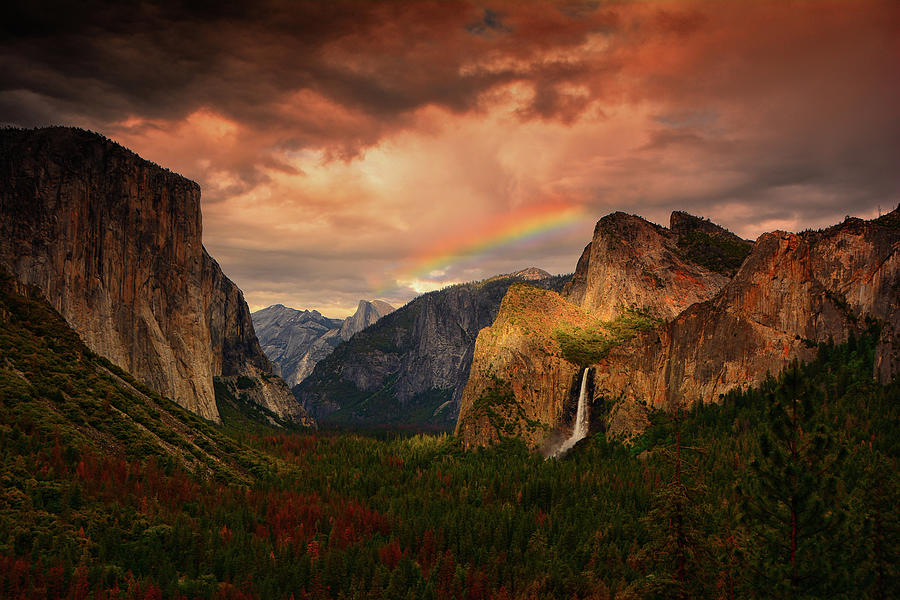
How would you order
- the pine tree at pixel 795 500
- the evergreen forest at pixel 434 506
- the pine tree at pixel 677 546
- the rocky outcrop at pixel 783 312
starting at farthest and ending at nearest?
the rocky outcrop at pixel 783 312 < the evergreen forest at pixel 434 506 < the pine tree at pixel 795 500 < the pine tree at pixel 677 546

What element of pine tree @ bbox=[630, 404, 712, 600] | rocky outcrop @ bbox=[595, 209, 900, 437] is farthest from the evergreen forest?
rocky outcrop @ bbox=[595, 209, 900, 437]

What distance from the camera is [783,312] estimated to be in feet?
557

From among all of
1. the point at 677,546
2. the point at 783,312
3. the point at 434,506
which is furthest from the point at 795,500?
the point at 783,312

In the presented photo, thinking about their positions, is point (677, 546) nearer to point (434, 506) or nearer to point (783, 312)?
point (434, 506)

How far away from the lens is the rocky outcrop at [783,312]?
498 ft

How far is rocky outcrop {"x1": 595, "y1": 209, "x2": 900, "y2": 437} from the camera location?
152 metres

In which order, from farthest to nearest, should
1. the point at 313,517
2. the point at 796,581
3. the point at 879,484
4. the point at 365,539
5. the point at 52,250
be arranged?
1. the point at 52,250
2. the point at 313,517
3. the point at 365,539
4. the point at 879,484
5. the point at 796,581

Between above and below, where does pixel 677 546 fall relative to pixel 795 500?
below

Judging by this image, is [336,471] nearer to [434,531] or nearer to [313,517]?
[313,517]

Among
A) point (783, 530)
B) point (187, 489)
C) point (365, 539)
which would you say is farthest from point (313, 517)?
point (783, 530)

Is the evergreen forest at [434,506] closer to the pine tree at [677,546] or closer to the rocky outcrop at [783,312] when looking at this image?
the pine tree at [677,546]

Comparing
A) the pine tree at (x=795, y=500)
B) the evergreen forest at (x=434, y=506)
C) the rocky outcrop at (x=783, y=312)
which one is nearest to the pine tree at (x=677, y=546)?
the evergreen forest at (x=434, y=506)

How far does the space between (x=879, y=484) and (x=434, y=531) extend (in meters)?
74.3

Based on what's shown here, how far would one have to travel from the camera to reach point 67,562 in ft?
230
